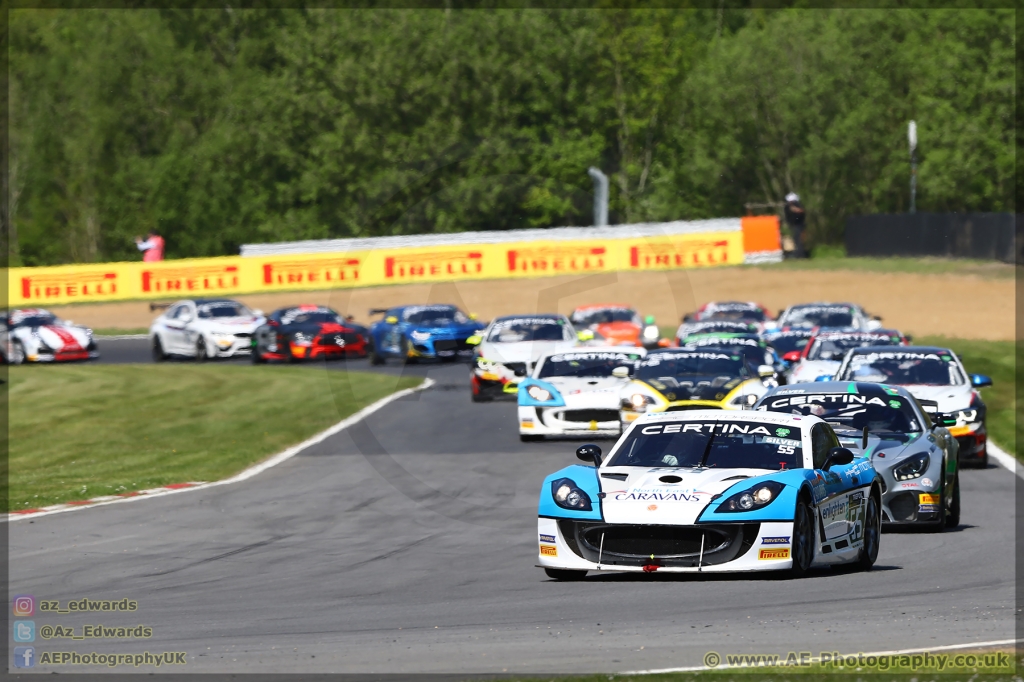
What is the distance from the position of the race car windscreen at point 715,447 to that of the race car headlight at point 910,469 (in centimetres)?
230

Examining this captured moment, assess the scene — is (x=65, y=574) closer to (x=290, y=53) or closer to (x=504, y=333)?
(x=504, y=333)

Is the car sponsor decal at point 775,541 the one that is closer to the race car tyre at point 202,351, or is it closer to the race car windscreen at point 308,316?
the race car windscreen at point 308,316

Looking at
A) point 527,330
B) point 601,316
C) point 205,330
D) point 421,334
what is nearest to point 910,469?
point 527,330

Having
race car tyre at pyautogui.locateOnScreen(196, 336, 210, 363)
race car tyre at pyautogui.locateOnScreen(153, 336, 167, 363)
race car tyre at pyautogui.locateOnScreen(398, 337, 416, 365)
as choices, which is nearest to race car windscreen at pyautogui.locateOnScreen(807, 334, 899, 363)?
race car tyre at pyautogui.locateOnScreen(398, 337, 416, 365)

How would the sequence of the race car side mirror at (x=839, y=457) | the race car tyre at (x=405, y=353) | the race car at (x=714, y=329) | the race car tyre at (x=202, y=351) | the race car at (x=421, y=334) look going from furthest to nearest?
the race car tyre at (x=202, y=351)
the race car tyre at (x=405, y=353)
the race car at (x=421, y=334)
the race car at (x=714, y=329)
the race car side mirror at (x=839, y=457)

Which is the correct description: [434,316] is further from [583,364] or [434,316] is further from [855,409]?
[855,409]

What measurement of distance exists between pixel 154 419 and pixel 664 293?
29613 mm

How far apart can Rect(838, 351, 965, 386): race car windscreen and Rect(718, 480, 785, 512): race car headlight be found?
7881mm

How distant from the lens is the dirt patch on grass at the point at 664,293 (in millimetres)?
48000

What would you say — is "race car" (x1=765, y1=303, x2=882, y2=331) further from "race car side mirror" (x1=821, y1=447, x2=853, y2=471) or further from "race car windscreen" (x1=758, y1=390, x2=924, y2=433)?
"race car side mirror" (x1=821, y1=447, x2=853, y2=471)

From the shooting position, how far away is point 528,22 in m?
72.8

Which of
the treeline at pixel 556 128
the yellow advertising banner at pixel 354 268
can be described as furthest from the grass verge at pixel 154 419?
the treeline at pixel 556 128

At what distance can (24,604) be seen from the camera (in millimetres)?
10898

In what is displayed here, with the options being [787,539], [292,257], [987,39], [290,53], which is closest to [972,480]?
[787,539]
